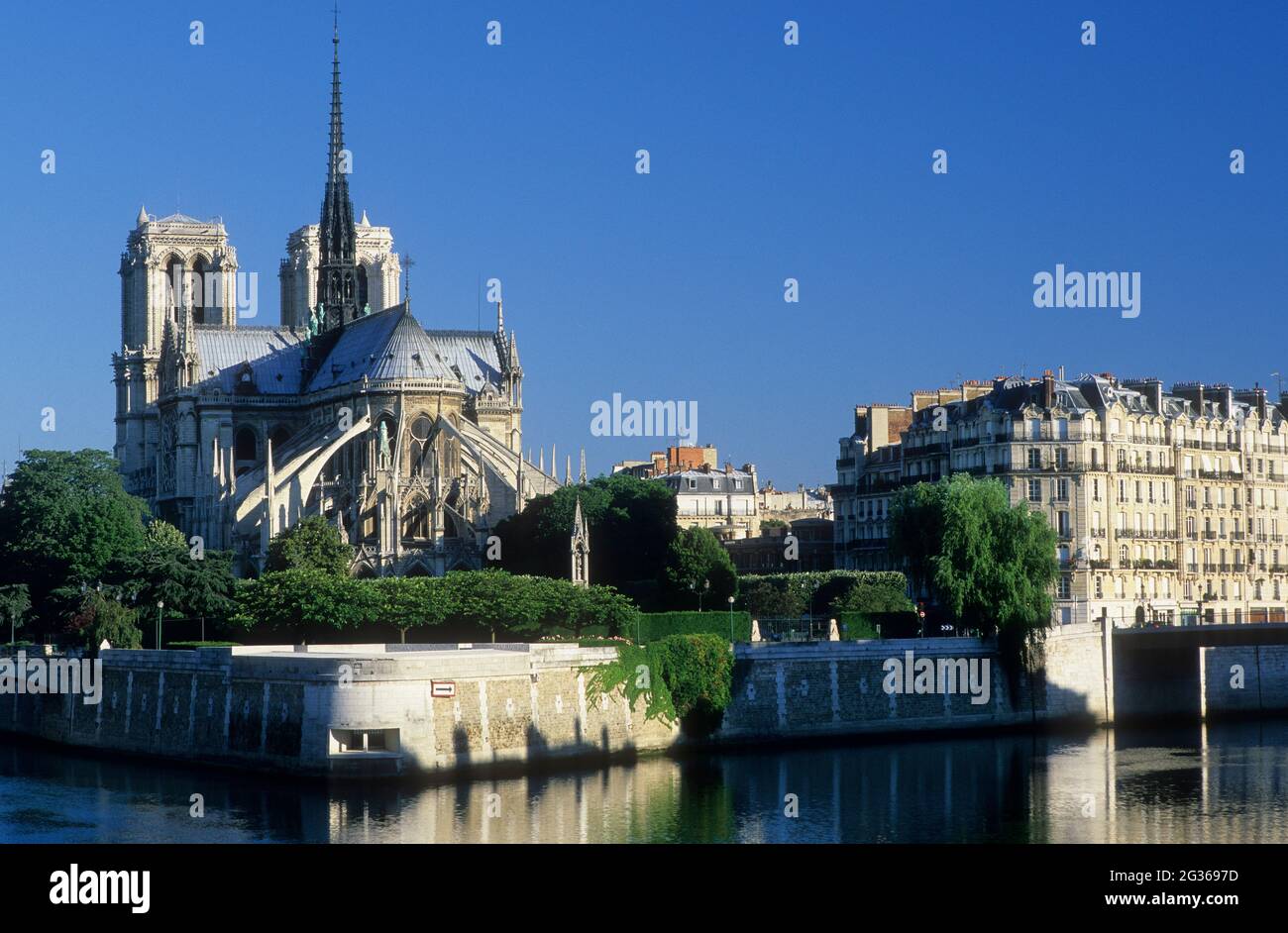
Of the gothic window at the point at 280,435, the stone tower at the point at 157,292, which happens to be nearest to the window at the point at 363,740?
the gothic window at the point at 280,435

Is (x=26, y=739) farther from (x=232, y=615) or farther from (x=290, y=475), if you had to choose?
(x=290, y=475)

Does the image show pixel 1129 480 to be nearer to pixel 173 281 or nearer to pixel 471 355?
pixel 471 355

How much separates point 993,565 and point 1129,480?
17737 millimetres

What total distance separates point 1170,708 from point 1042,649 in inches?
268

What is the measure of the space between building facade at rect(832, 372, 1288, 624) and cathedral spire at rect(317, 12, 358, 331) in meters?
37.4

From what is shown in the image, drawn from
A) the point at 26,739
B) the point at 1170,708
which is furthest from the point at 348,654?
the point at 1170,708

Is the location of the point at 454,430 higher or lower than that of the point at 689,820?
higher

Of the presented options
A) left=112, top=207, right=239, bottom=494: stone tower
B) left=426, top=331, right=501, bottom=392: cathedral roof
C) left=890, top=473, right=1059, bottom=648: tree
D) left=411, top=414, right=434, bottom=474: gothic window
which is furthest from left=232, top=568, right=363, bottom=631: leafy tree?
left=112, top=207, right=239, bottom=494: stone tower

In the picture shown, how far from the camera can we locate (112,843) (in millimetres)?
44531

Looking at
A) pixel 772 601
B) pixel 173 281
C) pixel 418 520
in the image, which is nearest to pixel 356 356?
pixel 418 520

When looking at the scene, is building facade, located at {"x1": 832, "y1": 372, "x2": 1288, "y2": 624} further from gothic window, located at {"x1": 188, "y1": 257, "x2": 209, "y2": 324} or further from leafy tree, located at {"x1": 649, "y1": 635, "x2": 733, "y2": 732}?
gothic window, located at {"x1": 188, "y1": 257, "x2": 209, "y2": 324}

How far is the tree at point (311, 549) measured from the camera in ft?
284

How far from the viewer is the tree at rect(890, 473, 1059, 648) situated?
68.4 m
